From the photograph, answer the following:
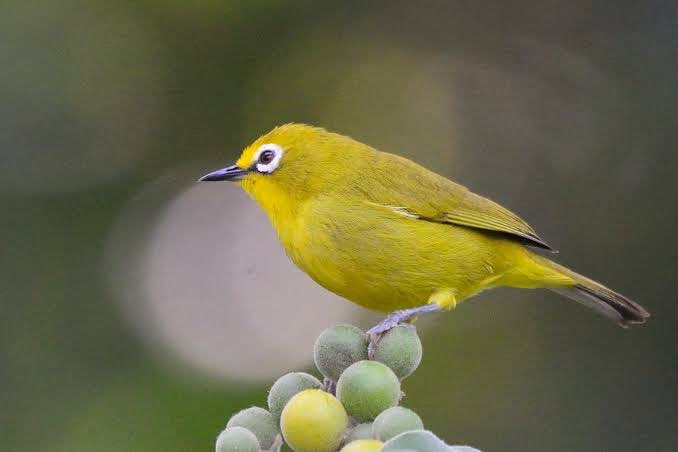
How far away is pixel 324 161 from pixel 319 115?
2.70 meters

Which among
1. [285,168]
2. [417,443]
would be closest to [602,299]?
[285,168]

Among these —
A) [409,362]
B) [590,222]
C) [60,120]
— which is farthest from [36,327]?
[590,222]

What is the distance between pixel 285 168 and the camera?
4762 millimetres

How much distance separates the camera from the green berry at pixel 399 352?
2.74 metres

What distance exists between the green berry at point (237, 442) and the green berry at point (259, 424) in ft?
0.34

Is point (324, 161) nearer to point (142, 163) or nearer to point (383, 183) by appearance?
point (383, 183)

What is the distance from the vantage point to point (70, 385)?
552 centimetres

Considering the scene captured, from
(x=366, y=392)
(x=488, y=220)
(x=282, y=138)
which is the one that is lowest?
(x=366, y=392)

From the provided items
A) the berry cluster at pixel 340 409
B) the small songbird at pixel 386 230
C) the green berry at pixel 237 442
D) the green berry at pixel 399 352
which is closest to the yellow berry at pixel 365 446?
the berry cluster at pixel 340 409

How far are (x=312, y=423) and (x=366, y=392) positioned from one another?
0.21m

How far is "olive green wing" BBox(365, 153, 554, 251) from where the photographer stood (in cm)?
467

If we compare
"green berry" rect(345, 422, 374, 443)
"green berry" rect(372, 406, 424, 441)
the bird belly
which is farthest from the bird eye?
"green berry" rect(372, 406, 424, 441)

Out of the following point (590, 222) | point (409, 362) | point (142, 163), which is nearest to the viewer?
point (409, 362)

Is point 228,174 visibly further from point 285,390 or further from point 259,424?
point 259,424
